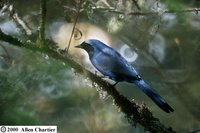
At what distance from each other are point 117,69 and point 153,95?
5.3 inches

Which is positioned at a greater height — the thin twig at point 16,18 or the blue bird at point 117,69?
the thin twig at point 16,18

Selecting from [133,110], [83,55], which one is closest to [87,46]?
[83,55]

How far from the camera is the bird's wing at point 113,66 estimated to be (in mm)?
1182

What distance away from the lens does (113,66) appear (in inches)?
46.7

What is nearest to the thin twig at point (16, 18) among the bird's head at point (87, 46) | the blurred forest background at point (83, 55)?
the blurred forest background at point (83, 55)

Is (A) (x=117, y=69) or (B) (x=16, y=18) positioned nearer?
(A) (x=117, y=69)

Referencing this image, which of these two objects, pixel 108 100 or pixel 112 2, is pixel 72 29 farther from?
pixel 108 100

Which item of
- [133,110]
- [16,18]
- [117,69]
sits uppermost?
[16,18]

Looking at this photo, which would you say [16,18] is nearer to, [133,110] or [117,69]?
[117,69]

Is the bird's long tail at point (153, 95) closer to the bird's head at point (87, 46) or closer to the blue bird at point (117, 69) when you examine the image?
the blue bird at point (117, 69)

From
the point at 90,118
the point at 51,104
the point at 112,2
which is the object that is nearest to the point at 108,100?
the point at 90,118

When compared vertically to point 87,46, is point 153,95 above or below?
below

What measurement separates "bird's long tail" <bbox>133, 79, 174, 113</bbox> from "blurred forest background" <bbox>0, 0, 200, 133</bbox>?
0.10 ft

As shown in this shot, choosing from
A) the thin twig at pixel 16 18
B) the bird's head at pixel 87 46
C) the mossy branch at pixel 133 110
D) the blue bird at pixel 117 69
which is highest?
the thin twig at pixel 16 18
